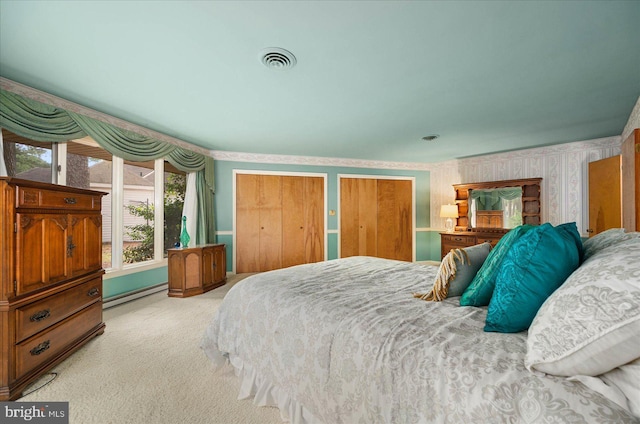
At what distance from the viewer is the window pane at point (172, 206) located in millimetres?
4262

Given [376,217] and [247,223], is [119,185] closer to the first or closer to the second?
[247,223]

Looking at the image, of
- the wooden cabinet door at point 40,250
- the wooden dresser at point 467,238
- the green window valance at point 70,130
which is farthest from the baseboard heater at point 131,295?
the wooden dresser at point 467,238

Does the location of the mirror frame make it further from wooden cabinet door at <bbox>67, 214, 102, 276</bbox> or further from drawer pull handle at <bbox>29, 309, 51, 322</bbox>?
drawer pull handle at <bbox>29, 309, 51, 322</bbox>

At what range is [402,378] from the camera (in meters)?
1.01

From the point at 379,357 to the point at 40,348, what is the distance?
7.70 feet

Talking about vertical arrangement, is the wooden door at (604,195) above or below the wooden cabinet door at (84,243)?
above

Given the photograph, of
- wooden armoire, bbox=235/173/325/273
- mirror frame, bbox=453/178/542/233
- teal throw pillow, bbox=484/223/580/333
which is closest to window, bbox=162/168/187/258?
wooden armoire, bbox=235/173/325/273

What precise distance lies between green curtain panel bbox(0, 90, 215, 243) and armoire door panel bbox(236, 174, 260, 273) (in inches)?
19.7

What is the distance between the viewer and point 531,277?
3.38ft

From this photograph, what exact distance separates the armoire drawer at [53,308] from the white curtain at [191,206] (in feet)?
6.53

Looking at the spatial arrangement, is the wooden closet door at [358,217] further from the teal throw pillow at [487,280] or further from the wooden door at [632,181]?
the teal throw pillow at [487,280]

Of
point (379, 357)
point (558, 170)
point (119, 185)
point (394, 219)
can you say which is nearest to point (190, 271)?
point (119, 185)

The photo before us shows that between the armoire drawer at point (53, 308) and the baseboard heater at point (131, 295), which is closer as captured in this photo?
the armoire drawer at point (53, 308)

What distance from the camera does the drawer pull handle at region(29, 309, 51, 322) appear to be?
1854 millimetres
